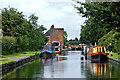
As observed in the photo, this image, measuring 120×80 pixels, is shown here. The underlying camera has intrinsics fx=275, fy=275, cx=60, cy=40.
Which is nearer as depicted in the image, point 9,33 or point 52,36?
point 9,33

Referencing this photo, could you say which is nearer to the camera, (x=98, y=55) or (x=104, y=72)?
(x=104, y=72)

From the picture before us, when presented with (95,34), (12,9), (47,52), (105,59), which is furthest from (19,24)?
(95,34)

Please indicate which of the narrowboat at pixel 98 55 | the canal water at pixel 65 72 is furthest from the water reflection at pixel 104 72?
the narrowboat at pixel 98 55

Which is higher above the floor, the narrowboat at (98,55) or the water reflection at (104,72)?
the narrowboat at (98,55)

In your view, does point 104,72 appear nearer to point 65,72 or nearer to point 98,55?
point 65,72

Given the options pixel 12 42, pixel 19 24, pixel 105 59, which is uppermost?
pixel 19 24

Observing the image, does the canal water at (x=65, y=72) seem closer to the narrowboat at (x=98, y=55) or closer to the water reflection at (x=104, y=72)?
the water reflection at (x=104, y=72)

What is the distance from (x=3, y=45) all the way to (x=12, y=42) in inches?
87.3

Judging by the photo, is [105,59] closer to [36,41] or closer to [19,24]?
[19,24]

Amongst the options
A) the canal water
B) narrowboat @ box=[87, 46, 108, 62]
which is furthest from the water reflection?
narrowboat @ box=[87, 46, 108, 62]

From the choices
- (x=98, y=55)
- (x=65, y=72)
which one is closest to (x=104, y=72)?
(x=65, y=72)

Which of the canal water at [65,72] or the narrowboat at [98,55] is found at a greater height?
the narrowboat at [98,55]

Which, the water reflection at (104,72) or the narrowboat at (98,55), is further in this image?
the narrowboat at (98,55)

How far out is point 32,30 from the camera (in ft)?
241
